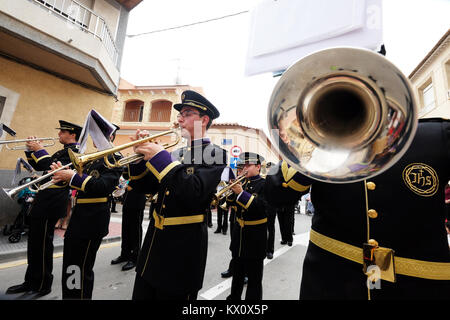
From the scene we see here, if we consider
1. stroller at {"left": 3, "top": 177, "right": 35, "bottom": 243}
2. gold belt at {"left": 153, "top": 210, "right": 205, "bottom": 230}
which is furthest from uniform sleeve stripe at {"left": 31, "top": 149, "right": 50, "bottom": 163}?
gold belt at {"left": 153, "top": 210, "right": 205, "bottom": 230}

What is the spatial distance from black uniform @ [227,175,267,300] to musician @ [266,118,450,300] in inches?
56.2

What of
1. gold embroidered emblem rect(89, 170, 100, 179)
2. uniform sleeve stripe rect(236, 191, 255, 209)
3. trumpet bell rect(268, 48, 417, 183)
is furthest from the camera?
uniform sleeve stripe rect(236, 191, 255, 209)

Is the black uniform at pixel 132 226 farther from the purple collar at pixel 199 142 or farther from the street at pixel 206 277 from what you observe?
the purple collar at pixel 199 142

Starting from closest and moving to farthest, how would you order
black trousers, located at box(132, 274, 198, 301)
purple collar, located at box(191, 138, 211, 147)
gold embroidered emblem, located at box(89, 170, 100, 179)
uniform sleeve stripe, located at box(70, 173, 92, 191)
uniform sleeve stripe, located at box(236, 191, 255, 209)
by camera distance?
black trousers, located at box(132, 274, 198, 301) → purple collar, located at box(191, 138, 211, 147) → uniform sleeve stripe, located at box(70, 173, 92, 191) → gold embroidered emblem, located at box(89, 170, 100, 179) → uniform sleeve stripe, located at box(236, 191, 255, 209)

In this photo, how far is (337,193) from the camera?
119cm

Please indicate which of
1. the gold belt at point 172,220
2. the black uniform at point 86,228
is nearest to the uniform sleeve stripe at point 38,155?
the black uniform at point 86,228

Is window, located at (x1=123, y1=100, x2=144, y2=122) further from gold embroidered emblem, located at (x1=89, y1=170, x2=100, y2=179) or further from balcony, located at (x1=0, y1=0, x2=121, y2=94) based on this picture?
gold embroidered emblem, located at (x1=89, y1=170, x2=100, y2=179)

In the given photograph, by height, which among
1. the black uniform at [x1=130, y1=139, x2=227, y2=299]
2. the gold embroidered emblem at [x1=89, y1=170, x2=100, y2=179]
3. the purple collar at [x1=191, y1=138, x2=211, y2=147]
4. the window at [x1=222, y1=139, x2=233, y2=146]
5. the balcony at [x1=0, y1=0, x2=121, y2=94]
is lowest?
the black uniform at [x1=130, y1=139, x2=227, y2=299]

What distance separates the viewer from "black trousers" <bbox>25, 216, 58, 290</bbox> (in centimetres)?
273

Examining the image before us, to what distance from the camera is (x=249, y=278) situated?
2541 millimetres

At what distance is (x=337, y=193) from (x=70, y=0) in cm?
896

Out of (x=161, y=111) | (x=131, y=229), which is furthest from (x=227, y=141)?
(x=131, y=229)

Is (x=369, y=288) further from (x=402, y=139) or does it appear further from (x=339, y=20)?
(x=339, y=20)
